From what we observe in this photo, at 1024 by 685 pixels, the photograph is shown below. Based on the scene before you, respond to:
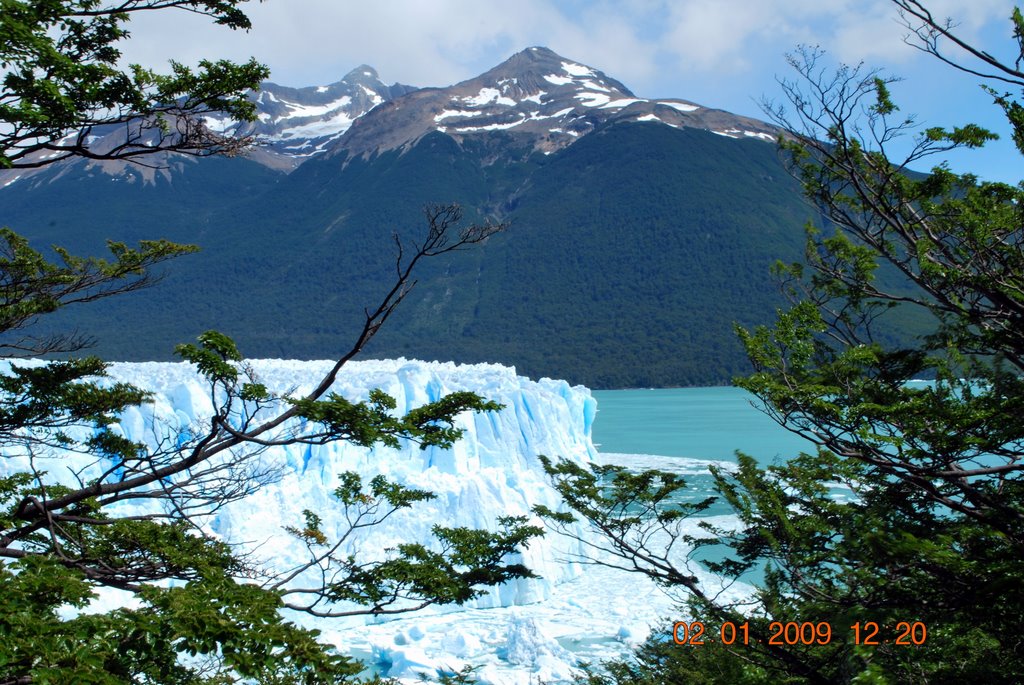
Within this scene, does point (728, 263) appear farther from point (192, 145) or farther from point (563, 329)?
point (192, 145)

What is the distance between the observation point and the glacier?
9859mm

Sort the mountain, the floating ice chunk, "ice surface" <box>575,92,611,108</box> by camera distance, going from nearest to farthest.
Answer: the floating ice chunk, the mountain, "ice surface" <box>575,92,611,108</box>

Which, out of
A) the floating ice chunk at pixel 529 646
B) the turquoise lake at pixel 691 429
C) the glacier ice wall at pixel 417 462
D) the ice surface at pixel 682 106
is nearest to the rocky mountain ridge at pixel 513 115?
the ice surface at pixel 682 106

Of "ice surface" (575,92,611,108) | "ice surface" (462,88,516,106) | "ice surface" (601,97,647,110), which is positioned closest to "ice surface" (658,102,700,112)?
"ice surface" (601,97,647,110)

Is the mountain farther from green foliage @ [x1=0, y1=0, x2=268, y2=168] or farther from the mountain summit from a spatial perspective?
green foliage @ [x1=0, y1=0, x2=268, y2=168]

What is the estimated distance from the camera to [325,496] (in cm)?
1380

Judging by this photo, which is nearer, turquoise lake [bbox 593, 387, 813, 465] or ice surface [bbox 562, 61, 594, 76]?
turquoise lake [bbox 593, 387, 813, 465]

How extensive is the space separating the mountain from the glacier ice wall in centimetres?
4250

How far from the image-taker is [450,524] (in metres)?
13.0

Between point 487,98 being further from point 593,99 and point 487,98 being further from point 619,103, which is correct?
point 619,103

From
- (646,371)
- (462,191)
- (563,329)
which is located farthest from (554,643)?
(462,191)

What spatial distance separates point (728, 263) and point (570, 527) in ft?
250

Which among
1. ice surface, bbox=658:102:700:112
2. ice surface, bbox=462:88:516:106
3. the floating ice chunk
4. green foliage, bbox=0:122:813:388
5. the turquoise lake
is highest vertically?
ice surface, bbox=462:88:516:106
